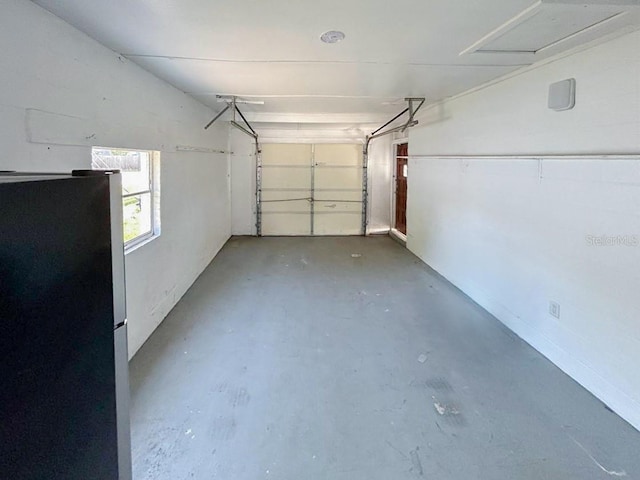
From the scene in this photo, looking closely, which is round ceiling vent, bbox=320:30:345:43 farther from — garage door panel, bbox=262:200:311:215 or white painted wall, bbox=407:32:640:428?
garage door panel, bbox=262:200:311:215

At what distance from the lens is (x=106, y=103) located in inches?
107

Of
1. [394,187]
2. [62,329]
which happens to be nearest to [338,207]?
[394,187]

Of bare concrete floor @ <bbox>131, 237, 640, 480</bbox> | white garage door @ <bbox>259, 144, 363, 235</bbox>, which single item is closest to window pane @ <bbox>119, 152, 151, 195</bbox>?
bare concrete floor @ <bbox>131, 237, 640, 480</bbox>

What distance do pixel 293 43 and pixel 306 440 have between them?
239cm

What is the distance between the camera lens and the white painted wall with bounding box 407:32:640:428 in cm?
243

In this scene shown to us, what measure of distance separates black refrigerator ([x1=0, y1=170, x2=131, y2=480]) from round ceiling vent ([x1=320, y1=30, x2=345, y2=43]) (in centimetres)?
180

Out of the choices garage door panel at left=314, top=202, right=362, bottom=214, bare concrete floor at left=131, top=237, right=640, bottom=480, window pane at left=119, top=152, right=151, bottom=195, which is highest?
window pane at left=119, top=152, right=151, bottom=195

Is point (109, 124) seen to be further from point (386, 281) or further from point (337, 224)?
point (337, 224)

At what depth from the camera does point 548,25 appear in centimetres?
234

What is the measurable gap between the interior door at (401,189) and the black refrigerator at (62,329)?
24.3ft

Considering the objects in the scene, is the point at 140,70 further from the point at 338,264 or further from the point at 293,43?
the point at 338,264

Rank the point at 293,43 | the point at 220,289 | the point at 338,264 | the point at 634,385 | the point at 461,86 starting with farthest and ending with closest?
the point at 338,264 → the point at 220,289 → the point at 461,86 → the point at 293,43 → the point at 634,385

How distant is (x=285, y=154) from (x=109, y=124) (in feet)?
19.5

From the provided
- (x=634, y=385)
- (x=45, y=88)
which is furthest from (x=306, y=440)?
(x=45, y=88)
